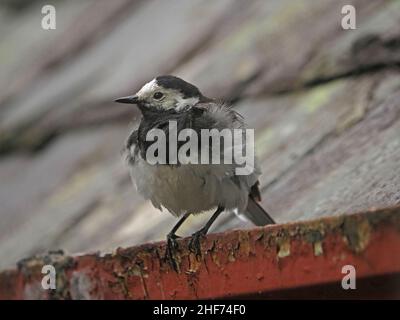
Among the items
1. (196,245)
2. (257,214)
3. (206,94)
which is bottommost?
(196,245)

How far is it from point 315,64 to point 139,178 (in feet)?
4.83

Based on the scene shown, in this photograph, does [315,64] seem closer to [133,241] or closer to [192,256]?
[133,241]

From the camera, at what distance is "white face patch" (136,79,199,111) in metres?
4.61

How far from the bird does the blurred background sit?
0.15 metres

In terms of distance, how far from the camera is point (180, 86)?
466 cm

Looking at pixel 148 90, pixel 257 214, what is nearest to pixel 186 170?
pixel 257 214

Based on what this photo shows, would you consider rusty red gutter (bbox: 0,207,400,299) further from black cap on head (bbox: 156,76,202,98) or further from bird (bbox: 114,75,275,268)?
black cap on head (bbox: 156,76,202,98)

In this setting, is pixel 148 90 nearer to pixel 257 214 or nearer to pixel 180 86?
pixel 180 86

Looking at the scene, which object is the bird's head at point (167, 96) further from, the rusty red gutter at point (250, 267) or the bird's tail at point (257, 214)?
the rusty red gutter at point (250, 267)

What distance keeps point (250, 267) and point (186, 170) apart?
1.31 meters

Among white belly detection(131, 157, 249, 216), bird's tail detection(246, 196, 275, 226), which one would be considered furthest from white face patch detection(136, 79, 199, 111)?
bird's tail detection(246, 196, 275, 226)

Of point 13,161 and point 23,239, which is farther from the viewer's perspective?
point 13,161
